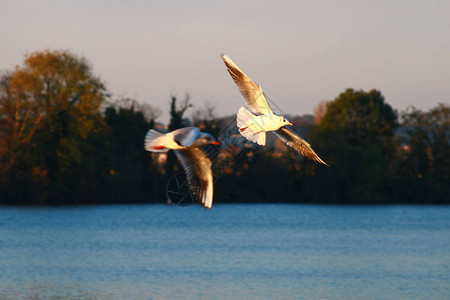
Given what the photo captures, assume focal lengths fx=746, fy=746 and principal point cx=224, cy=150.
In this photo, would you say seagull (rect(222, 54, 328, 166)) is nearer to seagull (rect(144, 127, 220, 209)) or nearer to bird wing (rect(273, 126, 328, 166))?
seagull (rect(144, 127, 220, 209))

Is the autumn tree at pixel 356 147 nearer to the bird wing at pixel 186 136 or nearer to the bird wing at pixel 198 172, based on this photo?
the bird wing at pixel 198 172

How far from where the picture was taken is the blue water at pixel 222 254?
117ft

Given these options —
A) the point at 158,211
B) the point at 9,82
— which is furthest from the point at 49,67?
the point at 158,211

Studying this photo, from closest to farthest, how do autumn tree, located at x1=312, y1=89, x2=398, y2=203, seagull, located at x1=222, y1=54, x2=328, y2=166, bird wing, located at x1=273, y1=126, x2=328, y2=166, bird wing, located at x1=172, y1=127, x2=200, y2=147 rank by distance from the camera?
1. bird wing, located at x1=172, y1=127, x2=200, y2=147
2. seagull, located at x1=222, y1=54, x2=328, y2=166
3. bird wing, located at x1=273, y1=126, x2=328, y2=166
4. autumn tree, located at x1=312, y1=89, x2=398, y2=203

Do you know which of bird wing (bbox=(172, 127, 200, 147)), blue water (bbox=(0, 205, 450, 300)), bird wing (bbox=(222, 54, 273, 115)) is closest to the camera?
bird wing (bbox=(172, 127, 200, 147))

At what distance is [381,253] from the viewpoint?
169ft

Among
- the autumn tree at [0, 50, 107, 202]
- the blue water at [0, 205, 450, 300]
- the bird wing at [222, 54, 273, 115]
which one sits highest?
the autumn tree at [0, 50, 107, 202]

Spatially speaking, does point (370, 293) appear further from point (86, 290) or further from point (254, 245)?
point (254, 245)

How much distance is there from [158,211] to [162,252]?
31.7m

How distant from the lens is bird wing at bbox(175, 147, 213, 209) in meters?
10.5

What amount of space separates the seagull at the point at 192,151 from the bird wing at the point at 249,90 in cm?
98

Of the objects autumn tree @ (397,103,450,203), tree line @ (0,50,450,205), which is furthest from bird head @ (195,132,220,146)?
autumn tree @ (397,103,450,203)

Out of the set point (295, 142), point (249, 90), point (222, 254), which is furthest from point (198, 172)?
point (222, 254)

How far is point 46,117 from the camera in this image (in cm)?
6781
